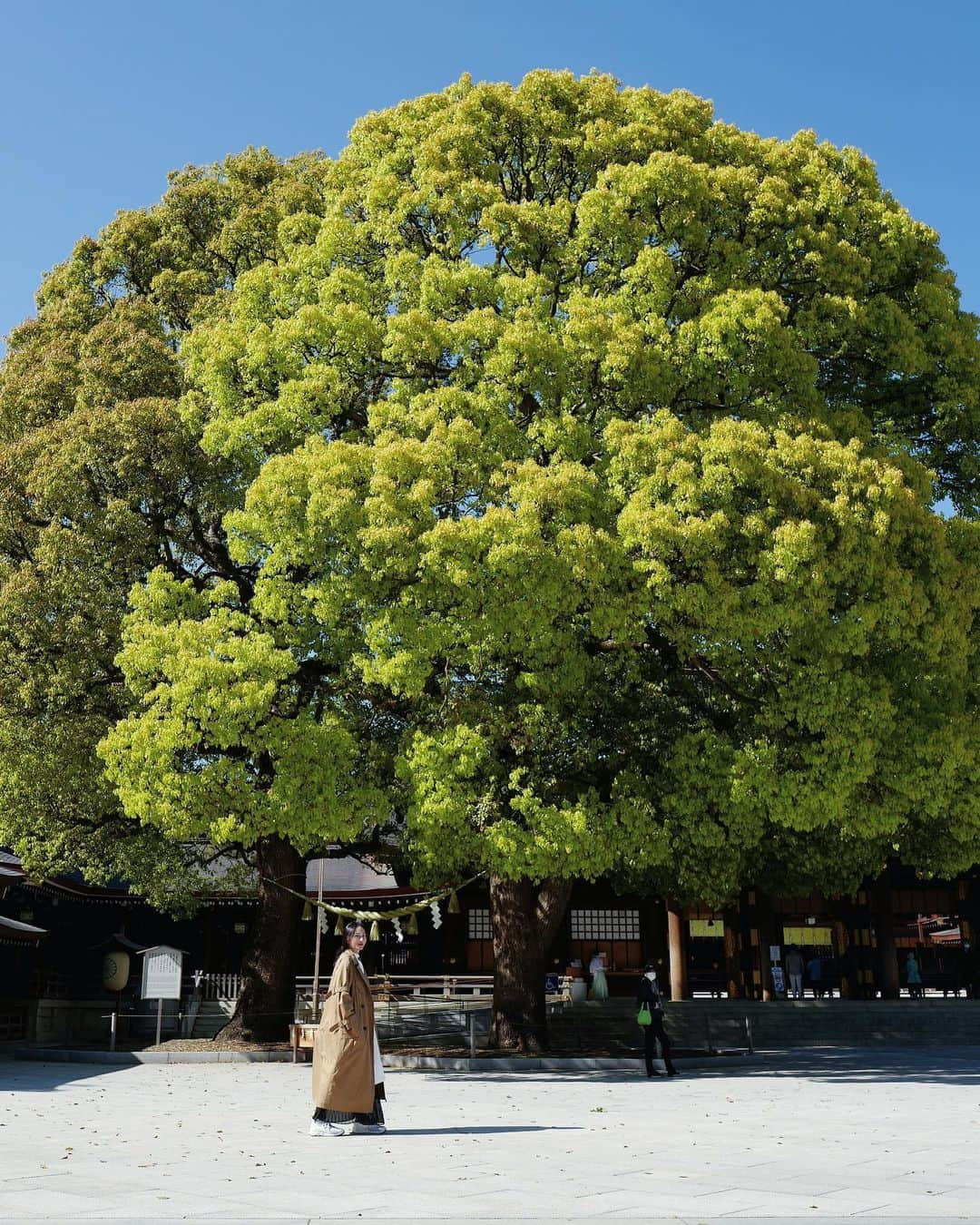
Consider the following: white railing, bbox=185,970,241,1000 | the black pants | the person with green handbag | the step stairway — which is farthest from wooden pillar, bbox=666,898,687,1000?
the person with green handbag

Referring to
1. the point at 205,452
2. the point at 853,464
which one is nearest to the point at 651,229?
the point at 853,464

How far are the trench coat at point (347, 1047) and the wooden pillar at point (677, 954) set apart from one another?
1871 cm

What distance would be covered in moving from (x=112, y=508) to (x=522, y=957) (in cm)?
1043

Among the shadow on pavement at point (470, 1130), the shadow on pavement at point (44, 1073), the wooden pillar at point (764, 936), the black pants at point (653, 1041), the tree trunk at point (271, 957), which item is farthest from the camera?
the wooden pillar at point (764, 936)

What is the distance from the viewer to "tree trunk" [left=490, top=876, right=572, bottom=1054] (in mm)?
20469

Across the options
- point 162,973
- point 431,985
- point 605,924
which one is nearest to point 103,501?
point 162,973

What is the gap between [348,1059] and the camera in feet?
35.2

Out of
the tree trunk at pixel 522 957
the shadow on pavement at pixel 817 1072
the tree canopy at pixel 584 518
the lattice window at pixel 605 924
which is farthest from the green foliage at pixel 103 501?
the lattice window at pixel 605 924

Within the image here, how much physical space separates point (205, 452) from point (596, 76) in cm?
966

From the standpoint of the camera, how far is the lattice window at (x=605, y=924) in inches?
1266

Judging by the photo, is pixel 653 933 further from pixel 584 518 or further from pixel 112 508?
pixel 112 508

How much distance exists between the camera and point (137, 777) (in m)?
18.0

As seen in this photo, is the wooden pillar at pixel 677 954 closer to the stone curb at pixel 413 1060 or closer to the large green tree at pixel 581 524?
the stone curb at pixel 413 1060

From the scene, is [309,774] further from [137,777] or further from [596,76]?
[596,76]
